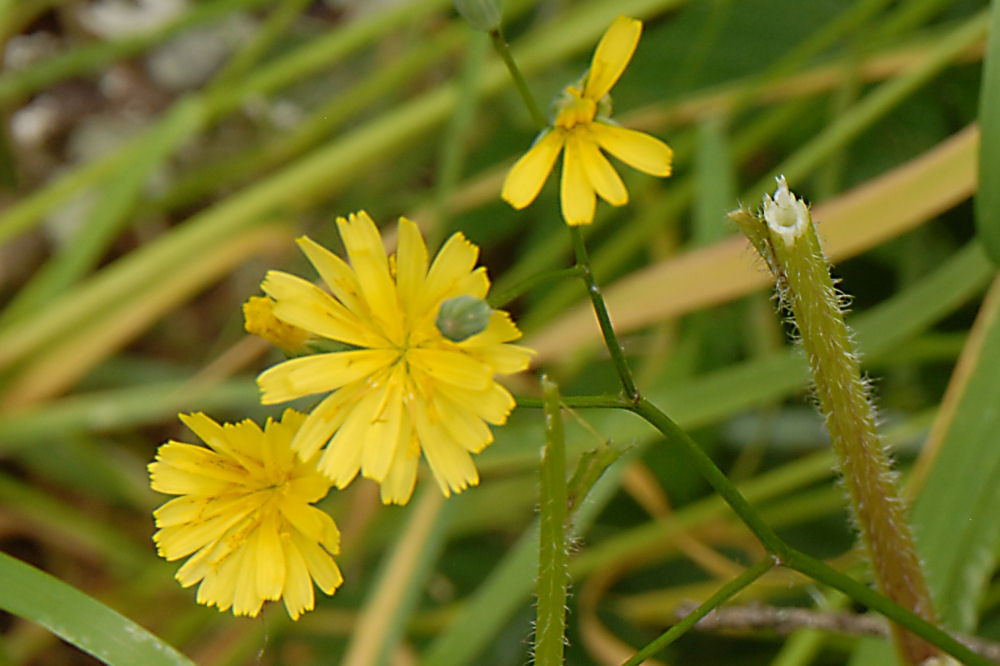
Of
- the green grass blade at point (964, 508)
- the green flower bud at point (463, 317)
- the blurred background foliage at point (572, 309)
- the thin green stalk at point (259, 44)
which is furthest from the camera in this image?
Answer: the thin green stalk at point (259, 44)

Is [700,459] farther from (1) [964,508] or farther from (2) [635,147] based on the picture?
(1) [964,508]

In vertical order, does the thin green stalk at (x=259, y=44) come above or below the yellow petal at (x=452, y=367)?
above

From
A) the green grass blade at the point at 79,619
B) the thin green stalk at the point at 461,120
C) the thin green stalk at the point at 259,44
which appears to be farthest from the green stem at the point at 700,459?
the thin green stalk at the point at 259,44

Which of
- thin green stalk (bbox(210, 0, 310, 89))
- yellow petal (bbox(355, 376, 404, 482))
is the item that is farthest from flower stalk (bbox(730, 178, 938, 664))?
thin green stalk (bbox(210, 0, 310, 89))

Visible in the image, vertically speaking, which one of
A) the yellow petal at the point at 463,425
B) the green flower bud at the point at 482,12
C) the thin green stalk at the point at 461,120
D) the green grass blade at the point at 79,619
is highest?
the thin green stalk at the point at 461,120

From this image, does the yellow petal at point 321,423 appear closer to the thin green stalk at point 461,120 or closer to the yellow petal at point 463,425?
the yellow petal at point 463,425

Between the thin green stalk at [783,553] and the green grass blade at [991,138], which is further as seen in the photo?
the green grass blade at [991,138]

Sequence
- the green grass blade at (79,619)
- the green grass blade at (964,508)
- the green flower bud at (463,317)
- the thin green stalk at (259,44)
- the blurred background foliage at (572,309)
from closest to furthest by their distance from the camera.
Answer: the green flower bud at (463,317)
the green grass blade at (79,619)
the green grass blade at (964,508)
the blurred background foliage at (572,309)
the thin green stalk at (259,44)

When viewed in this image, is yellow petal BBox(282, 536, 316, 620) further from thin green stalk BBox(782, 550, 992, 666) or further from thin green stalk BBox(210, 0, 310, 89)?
thin green stalk BBox(210, 0, 310, 89)
